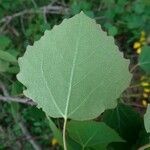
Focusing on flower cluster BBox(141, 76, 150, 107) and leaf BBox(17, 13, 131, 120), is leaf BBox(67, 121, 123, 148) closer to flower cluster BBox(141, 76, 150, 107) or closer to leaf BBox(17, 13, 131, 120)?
leaf BBox(17, 13, 131, 120)

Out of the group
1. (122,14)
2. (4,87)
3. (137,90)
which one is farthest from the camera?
(122,14)

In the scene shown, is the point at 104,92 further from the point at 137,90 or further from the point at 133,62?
the point at 133,62

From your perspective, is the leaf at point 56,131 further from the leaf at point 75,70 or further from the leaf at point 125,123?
the leaf at point 125,123

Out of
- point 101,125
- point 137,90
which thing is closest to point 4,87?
point 137,90

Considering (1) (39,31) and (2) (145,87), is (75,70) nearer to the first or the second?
(2) (145,87)

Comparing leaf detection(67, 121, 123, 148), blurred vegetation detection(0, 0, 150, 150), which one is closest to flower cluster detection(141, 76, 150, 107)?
blurred vegetation detection(0, 0, 150, 150)

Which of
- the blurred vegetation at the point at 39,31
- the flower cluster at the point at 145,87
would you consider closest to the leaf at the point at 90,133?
the flower cluster at the point at 145,87
